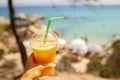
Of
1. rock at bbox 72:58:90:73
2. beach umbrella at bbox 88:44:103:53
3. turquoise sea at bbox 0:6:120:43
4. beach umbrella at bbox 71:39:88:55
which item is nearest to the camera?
rock at bbox 72:58:90:73

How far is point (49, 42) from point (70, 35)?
3.76 meters

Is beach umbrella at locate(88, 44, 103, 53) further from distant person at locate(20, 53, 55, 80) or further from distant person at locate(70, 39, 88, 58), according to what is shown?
distant person at locate(20, 53, 55, 80)

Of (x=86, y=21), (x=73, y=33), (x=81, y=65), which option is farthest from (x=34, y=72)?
(x=86, y=21)

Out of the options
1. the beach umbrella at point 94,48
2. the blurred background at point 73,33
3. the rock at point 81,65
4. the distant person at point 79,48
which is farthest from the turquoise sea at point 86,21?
the rock at point 81,65

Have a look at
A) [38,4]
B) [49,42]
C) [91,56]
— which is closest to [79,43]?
[91,56]

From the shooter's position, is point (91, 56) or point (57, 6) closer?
point (91, 56)

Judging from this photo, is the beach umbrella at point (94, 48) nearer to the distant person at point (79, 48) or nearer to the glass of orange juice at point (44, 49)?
the distant person at point (79, 48)

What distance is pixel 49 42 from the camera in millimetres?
1462

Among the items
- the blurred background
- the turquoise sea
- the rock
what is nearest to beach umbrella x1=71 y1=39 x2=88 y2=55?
the blurred background

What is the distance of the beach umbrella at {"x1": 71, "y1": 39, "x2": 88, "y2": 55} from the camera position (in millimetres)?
Result: 4773

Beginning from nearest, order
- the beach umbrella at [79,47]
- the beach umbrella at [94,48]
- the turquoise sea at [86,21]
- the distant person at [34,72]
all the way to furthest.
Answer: the distant person at [34,72]
the beach umbrella at [79,47]
the beach umbrella at [94,48]
the turquoise sea at [86,21]

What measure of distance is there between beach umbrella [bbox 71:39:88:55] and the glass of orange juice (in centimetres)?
329

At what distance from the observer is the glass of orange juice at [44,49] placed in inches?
56.3

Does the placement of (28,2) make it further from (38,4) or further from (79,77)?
(79,77)
